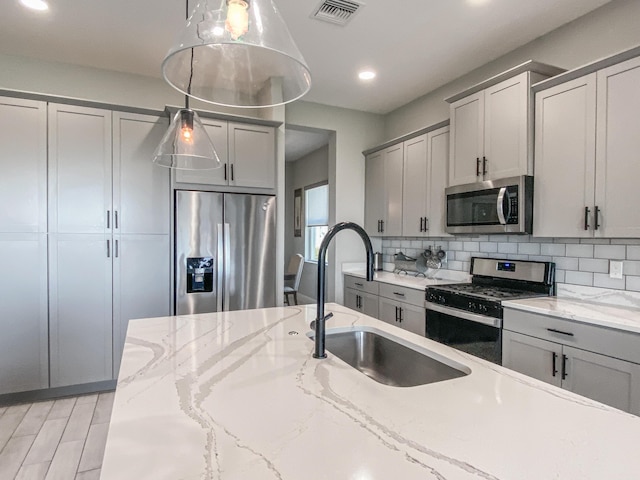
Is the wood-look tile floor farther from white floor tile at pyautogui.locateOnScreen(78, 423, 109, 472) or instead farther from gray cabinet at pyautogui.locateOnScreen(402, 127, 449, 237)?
gray cabinet at pyautogui.locateOnScreen(402, 127, 449, 237)

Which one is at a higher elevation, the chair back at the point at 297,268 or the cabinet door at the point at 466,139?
the cabinet door at the point at 466,139

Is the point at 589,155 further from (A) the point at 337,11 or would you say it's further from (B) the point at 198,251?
(B) the point at 198,251

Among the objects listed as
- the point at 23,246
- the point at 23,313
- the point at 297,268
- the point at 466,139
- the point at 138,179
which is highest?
the point at 466,139

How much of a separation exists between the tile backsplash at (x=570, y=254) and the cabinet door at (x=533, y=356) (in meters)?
0.68

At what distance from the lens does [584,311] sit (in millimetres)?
2094

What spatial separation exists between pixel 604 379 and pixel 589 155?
1282 millimetres

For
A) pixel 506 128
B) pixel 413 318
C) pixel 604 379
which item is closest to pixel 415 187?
pixel 506 128

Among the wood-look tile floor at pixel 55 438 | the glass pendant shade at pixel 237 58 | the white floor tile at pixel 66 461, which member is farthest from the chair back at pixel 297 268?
the glass pendant shade at pixel 237 58

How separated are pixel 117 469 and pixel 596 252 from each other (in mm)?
2864

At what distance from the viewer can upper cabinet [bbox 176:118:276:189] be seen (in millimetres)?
3201

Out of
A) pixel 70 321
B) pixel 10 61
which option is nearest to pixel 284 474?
pixel 70 321

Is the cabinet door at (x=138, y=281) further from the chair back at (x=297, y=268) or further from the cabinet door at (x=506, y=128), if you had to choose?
the cabinet door at (x=506, y=128)

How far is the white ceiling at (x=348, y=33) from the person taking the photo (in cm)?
247

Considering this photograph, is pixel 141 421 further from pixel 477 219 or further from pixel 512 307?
pixel 477 219
